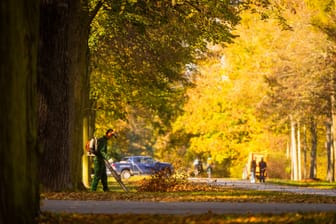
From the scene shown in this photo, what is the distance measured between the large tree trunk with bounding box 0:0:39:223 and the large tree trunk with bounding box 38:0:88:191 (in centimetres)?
1184

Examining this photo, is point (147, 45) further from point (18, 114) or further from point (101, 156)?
point (18, 114)

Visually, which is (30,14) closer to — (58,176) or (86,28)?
(58,176)

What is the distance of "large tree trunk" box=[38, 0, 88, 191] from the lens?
24.2 metres

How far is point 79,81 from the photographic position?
27672mm

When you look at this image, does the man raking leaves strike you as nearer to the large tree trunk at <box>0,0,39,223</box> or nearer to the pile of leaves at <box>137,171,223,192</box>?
the pile of leaves at <box>137,171,223,192</box>

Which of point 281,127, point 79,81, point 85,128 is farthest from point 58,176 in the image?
point 281,127

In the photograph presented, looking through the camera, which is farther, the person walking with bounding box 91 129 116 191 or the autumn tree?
the autumn tree

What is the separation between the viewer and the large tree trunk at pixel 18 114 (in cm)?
1156

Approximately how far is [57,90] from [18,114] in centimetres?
1259

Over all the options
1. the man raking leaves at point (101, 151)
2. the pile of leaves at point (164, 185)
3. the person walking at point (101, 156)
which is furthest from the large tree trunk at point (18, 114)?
the pile of leaves at point (164, 185)

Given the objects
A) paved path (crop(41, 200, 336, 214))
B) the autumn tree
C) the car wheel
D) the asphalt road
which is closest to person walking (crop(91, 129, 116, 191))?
the autumn tree

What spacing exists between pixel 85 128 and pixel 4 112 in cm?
2533

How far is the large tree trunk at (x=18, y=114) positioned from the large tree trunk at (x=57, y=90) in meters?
11.8

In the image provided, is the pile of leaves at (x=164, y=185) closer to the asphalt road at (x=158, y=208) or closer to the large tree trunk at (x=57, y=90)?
the large tree trunk at (x=57, y=90)
